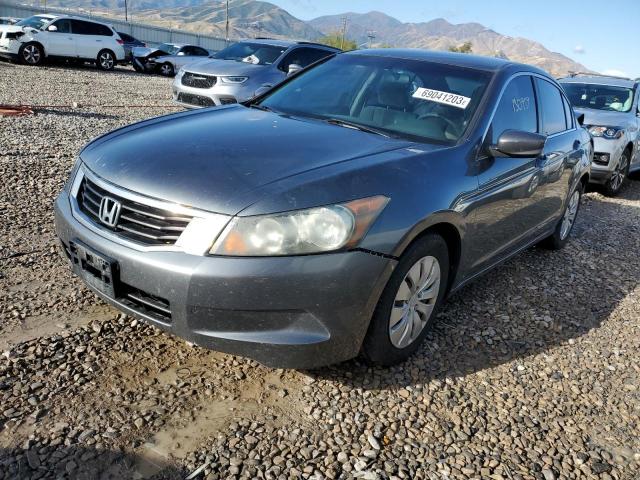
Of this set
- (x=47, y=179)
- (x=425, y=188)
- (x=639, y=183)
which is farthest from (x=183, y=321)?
(x=639, y=183)

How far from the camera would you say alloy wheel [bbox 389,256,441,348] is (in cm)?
265

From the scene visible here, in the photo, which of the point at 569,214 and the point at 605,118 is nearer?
the point at 569,214

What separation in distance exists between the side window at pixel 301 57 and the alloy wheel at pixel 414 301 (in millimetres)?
8333

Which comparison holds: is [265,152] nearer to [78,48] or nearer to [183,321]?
[183,321]

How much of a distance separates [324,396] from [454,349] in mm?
951

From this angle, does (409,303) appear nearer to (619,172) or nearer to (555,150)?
(555,150)

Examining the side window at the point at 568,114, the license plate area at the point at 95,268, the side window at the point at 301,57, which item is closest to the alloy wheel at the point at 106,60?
the side window at the point at 301,57

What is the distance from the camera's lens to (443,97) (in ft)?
11.1

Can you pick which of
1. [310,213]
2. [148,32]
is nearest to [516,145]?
[310,213]

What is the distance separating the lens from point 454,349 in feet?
10.4

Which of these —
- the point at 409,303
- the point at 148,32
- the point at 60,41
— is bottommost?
the point at 148,32

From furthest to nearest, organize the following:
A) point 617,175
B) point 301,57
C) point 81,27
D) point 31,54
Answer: point 81,27, point 31,54, point 301,57, point 617,175

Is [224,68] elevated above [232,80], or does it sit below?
above

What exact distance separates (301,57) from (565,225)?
7125 mm
